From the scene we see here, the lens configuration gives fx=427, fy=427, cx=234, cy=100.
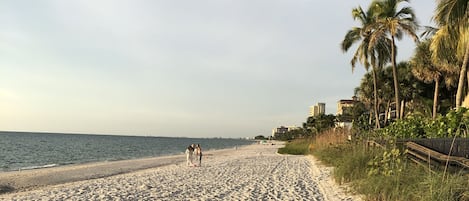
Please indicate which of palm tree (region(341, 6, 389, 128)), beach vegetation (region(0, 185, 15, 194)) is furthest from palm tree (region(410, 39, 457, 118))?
beach vegetation (region(0, 185, 15, 194))

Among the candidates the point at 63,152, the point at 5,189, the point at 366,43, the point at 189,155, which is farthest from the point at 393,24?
the point at 63,152

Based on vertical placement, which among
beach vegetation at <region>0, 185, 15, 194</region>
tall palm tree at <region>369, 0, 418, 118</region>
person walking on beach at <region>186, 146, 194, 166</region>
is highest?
tall palm tree at <region>369, 0, 418, 118</region>

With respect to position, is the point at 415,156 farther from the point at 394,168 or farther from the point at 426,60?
the point at 426,60

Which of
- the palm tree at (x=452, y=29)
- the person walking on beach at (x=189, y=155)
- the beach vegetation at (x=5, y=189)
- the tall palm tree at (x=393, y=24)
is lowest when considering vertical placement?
the beach vegetation at (x=5, y=189)

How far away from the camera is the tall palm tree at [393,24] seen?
69.7 feet

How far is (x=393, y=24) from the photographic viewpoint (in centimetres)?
2136

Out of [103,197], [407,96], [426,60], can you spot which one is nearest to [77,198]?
[103,197]

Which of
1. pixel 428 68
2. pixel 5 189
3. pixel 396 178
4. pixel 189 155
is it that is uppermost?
pixel 428 68

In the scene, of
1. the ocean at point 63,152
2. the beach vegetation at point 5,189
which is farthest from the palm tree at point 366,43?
the ocean at point 63,152

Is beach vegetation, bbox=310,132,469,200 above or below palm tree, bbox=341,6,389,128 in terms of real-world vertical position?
below

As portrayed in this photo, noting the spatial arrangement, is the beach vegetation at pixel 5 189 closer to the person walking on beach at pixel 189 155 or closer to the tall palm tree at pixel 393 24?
the person walking on beach at pixel 189 155

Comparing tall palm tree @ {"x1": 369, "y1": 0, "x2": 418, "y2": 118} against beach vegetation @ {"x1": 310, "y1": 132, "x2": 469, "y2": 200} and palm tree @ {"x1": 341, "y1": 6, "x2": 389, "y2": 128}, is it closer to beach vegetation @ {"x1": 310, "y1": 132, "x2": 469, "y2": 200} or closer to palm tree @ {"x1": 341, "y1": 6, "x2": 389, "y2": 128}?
palm tree @ {"x1": 341, "y1": 6, "x2": 389, "y2": 128}

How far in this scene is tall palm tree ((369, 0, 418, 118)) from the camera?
2125 centimetres

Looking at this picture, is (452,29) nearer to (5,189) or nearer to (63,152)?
(5,189)
